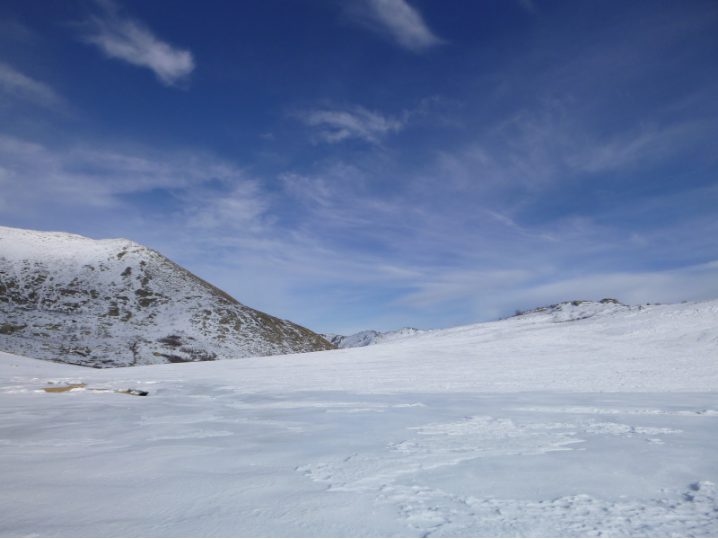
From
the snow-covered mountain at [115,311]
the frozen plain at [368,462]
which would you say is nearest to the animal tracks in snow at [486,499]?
the frozen plain at [368,462]

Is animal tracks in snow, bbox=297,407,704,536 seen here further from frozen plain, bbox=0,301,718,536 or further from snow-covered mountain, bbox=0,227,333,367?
snow-covered mountain, bbox=0,227,333,367

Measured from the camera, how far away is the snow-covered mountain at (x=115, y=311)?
6456cm

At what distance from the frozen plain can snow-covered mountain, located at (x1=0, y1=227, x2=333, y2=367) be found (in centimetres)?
5845

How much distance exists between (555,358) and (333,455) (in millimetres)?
18786

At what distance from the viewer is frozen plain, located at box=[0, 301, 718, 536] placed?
11.0ft

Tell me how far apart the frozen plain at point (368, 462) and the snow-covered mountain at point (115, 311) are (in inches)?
2301

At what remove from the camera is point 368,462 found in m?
4.98

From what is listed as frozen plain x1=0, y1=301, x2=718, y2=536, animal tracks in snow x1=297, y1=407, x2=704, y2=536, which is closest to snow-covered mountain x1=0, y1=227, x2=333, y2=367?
frozen plain x1=0, y1=301, x2=718, y2=536

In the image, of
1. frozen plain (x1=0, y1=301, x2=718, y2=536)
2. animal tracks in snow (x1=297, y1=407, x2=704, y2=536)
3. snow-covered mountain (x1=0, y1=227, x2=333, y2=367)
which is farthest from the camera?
snow-covered mountain (x1=0, y1=227, x2=333, y2=367)

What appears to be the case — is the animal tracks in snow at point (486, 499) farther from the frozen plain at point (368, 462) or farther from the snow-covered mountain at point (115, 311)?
the snow-covered mountain at point (115, 311)

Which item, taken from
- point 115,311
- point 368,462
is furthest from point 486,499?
point 115,311

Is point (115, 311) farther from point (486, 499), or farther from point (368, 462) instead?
point (486, 499)

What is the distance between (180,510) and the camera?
359 centimetres

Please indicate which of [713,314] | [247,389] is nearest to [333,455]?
[247,389]
